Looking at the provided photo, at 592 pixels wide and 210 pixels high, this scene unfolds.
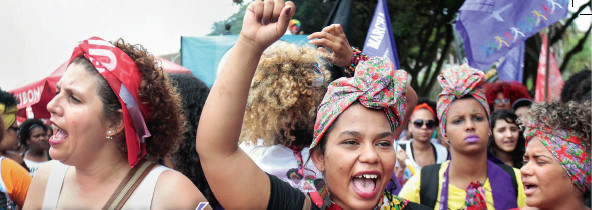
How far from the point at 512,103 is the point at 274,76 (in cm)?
438

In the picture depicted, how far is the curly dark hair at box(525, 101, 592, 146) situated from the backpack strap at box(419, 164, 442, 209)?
2.92 feet

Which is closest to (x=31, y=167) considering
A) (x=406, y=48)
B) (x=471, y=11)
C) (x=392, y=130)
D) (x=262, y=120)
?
(x=262, y=120)

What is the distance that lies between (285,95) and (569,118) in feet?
5.21

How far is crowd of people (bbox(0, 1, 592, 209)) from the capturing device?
184 centimetres

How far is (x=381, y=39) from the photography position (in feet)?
21.4

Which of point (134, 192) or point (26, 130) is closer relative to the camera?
point (134, 192)

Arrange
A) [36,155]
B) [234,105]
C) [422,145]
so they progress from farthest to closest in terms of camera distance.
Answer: [36,155]
[422,145]
[234,105]

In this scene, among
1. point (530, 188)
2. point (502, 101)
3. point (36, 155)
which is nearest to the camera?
point (530, 188)

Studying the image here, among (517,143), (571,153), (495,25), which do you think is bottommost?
(517,143)

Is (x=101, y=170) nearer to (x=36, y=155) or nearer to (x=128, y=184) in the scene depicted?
(x=128, y=184)

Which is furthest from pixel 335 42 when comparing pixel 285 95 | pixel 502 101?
pixel 502 101

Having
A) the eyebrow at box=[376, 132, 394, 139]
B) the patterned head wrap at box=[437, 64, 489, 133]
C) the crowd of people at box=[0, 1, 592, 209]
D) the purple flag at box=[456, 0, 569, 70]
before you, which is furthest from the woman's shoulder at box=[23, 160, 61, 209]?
the purple flag at box=[456, 0, 569, 70]

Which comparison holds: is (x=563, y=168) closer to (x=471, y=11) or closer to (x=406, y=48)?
(x=471, y=11)

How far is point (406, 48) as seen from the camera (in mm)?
14961
